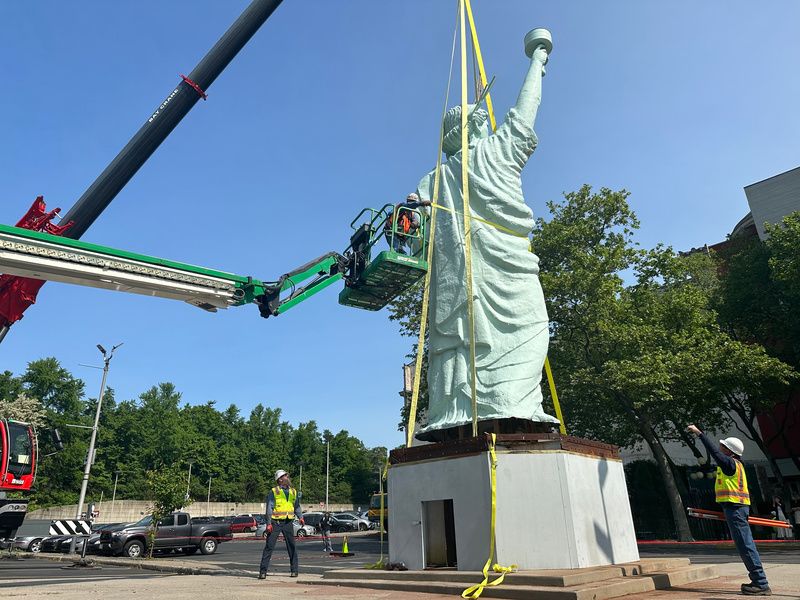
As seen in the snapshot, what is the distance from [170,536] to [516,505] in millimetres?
17504

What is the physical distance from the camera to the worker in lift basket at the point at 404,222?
408 inches

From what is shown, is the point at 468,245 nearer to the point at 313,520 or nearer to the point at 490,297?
the point at 490,297

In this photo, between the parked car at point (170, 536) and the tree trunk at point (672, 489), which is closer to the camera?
the parked car at point (170, 536)

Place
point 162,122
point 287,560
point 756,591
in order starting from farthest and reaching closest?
point 287,560 → point 162,122 → point 756,591

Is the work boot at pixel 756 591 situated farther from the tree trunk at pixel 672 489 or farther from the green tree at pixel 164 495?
the green tree at pixel 164 495

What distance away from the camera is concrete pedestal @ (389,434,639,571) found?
7066 mm

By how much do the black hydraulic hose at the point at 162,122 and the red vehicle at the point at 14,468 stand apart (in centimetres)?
573

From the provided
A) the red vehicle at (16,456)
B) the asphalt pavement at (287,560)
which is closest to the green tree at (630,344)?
the asphalt pavement at (287,560)

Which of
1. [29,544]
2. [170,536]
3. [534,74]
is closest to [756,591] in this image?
[534,74]

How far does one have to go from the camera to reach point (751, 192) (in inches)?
1273

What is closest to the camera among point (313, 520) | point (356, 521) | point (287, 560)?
point (287, 560)

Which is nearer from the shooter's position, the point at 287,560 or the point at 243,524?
the point at 287,560

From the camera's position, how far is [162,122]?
600 inches

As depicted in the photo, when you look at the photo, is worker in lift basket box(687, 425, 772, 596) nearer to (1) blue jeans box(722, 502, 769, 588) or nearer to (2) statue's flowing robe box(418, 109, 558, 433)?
(1) blue jeans box(722, 502, 769, 588)
